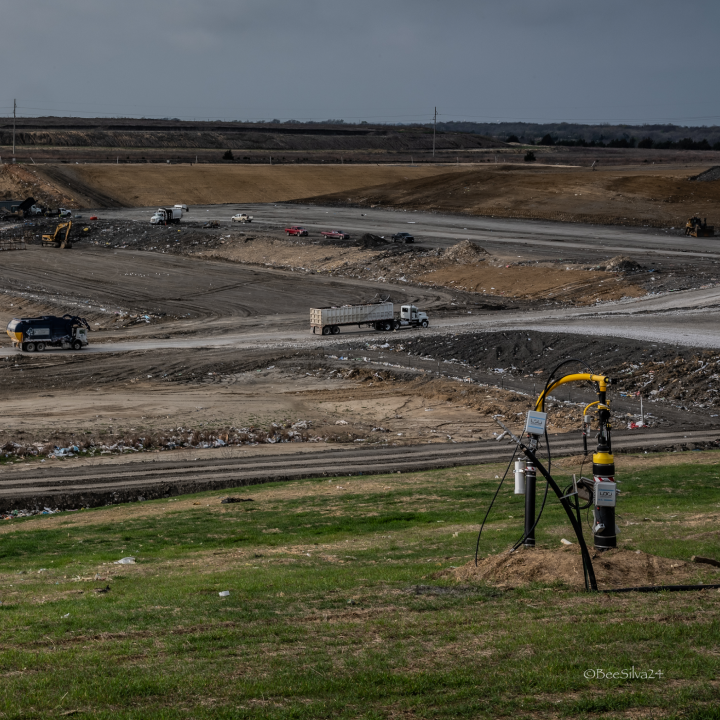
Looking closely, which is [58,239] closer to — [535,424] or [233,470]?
[233,470]

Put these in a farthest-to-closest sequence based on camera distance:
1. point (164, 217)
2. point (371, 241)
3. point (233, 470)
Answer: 1. point (164, 217)
2. point (371, 241)
3. point (233, 470)

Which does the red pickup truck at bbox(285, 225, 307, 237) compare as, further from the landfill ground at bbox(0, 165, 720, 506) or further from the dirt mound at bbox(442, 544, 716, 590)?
Result: the dirt mound at bbox(442, 544, 716, 590)

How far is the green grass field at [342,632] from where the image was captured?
8992 mm

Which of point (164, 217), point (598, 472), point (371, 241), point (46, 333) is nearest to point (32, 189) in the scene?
point (164, 217)

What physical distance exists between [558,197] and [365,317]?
175ft

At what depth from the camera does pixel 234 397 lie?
134 feet

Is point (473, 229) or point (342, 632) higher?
point (473, 229)

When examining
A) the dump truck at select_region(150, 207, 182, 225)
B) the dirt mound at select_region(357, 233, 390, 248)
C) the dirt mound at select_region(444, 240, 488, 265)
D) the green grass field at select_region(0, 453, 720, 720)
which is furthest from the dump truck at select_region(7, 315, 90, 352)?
the dump truck at select_region(150, 207, 182, 225)

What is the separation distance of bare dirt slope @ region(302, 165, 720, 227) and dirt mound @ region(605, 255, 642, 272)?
23823 mm

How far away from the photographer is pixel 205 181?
118 meters

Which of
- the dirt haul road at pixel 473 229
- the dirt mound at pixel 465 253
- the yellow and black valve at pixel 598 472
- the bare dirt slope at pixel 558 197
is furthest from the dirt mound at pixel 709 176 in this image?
the yellow and black valve at pixel 598 472

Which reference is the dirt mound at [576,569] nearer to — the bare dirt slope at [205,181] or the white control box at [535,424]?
the white control box at [535,424]

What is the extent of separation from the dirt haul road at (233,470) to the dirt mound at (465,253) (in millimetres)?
39803

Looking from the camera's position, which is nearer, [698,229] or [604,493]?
[604,493]
